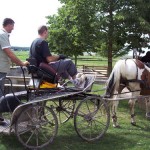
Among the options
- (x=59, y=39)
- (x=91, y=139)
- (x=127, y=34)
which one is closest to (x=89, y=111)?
(x=91, y=139)

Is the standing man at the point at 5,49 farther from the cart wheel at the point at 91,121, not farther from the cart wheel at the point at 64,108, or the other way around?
the cart wheel at the point at 91,121

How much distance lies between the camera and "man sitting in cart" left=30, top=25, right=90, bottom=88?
657 cm

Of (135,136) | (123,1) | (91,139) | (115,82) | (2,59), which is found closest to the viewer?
(2,59)

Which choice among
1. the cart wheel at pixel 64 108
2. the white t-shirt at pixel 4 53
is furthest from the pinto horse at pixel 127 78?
the white t-shirt at pixel 4 53

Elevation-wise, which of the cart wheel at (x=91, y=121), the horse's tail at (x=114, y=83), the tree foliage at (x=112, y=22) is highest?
the tree foliage at (x=112, y=22)

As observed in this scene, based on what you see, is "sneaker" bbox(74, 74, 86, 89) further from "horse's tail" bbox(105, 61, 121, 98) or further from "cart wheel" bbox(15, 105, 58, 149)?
"horse's tail" bbox(105, 61, 121, 98)

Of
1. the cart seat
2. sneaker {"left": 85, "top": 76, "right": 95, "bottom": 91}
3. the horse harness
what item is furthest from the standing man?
the horse harness

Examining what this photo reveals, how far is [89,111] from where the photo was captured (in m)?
7.15

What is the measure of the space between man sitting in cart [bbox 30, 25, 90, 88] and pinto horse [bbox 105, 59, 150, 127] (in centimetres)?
187

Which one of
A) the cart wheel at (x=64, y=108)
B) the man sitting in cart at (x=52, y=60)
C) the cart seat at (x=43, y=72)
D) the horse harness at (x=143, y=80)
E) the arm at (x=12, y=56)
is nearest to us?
the arm at (x=12, y=56)

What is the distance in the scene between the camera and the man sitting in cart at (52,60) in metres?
6.57

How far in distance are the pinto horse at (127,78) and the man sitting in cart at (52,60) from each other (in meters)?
1.87

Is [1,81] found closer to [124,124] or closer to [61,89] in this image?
[61,89]

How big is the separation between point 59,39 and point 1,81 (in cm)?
1578
